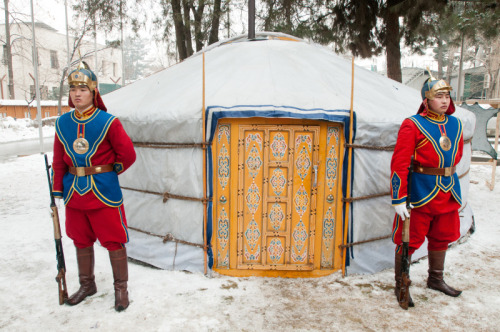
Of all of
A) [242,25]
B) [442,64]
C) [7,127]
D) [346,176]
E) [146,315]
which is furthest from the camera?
[442,64]

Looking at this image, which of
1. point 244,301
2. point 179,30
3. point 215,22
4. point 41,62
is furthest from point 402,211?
point 41,62

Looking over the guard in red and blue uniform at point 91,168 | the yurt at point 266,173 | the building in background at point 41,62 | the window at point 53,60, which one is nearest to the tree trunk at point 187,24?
the yurt at point 266,173

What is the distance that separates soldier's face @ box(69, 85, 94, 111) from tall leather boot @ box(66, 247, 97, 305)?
1140 mm

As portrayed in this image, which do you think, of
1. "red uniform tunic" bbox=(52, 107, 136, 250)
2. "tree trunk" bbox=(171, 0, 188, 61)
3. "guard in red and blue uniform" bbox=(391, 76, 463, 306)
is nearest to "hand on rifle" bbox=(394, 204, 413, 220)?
"guard in red and blue uniform" bbox=(391, 76, 463, 306)

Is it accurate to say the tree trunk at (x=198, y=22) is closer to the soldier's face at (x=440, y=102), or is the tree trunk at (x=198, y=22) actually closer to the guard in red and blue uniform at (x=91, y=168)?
the guard in red and blue uniform at (x=91, y=168)

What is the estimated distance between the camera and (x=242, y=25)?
8695 mm

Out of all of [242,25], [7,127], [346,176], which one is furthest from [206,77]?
[7,127]

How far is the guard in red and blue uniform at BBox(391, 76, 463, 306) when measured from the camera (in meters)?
A: 2.85

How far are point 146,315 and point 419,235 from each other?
7.36 feet

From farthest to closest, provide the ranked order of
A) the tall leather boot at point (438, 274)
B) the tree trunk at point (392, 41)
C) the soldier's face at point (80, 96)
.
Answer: the tree trunk at point (392, 41)
the tall leather boot at point (438, 274)
the soldier's face at point (80, 96)

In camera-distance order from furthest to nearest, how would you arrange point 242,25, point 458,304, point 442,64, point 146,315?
point 442,64, point 242,25, point 458,304, point 146,315

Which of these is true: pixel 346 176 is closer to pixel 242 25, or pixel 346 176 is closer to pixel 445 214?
pixel 445 214

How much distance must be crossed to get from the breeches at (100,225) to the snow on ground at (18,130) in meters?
15.2

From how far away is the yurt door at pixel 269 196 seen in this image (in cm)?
340
